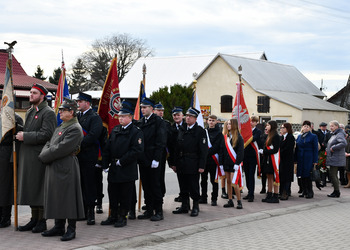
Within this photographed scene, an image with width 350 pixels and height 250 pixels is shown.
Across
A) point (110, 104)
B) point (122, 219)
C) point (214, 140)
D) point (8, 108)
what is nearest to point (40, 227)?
point (122, 219)

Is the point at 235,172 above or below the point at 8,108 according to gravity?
below

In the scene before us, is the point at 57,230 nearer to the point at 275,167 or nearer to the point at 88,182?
the point at 88,182

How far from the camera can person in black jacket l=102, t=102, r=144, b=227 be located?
330 inches

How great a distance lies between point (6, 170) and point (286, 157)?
6900 millimetres

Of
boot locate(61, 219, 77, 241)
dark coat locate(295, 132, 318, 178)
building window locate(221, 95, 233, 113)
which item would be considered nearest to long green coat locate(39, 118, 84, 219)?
boot locate(61, 219, 77, 241)

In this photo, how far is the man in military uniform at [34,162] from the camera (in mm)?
7742

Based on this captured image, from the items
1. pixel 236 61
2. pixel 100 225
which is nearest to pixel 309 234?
pixel 100 225

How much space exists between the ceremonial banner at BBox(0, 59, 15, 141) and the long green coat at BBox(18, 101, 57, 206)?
1.50 feet

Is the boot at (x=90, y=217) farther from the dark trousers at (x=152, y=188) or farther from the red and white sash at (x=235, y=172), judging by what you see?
the red and white sash at (x=235, y=172)

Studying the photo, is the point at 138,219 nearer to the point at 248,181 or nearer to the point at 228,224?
the point at 228,224

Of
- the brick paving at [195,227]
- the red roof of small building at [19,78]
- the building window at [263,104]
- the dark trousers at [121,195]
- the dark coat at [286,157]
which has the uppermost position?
the red roof of small building at [19,78]

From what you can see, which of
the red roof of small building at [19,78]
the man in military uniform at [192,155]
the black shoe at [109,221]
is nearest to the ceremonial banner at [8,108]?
the black shoe at [109,221]

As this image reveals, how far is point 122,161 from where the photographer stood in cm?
831

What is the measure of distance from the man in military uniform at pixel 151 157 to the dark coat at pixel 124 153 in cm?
62
